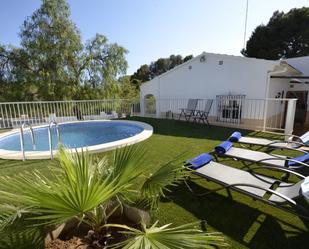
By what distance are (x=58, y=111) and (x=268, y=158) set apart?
11058 mm

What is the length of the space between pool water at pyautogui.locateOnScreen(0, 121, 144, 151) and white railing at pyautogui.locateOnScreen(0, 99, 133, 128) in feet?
2.78

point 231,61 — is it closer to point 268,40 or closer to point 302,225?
point 302,225

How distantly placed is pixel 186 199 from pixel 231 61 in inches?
361

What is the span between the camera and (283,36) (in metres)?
22.2

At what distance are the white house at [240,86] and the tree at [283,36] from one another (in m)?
11.4

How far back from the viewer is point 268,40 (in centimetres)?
2300

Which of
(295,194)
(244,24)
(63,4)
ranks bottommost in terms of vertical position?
(295,194)

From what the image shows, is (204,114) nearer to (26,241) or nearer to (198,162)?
(198,162)

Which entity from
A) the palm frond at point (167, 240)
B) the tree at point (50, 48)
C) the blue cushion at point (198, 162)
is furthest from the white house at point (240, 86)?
the tree at point (50, 48)

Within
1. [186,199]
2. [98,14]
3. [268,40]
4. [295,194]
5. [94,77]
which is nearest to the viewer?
[295,194]

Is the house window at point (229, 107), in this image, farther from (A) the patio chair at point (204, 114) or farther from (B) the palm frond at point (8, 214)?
(B) the palm frond at point (8, 214)

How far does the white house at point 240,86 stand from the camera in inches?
373

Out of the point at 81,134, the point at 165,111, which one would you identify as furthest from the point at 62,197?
the point at 165,111

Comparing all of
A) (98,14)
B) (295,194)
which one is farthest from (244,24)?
(295,194)
